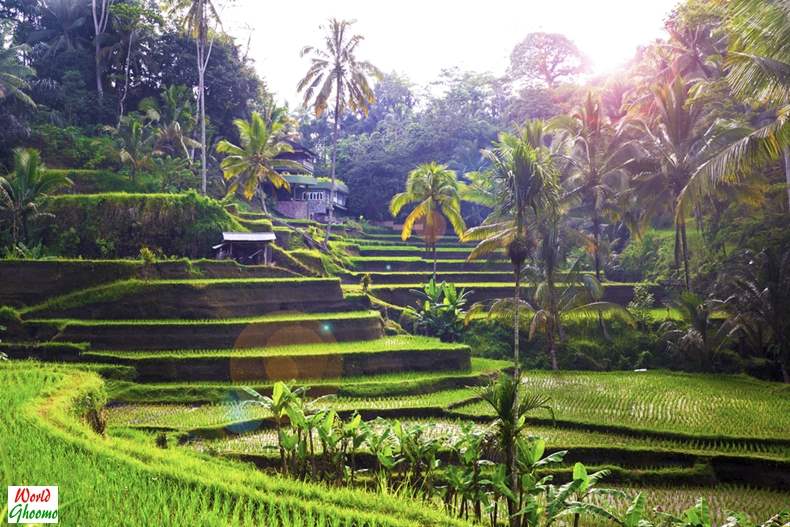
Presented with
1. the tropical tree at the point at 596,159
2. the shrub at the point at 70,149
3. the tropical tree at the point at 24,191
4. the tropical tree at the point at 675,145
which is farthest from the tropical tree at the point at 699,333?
the shrub at the point at 70,149

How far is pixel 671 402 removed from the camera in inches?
574

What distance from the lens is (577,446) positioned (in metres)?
11.6

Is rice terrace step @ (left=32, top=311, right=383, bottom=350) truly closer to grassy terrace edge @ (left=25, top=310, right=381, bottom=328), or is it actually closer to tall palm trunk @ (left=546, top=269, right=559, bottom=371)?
grassy terrace edge @ (left=25, top=310, right=381, bottom=328)

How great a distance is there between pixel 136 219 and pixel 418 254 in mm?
14725

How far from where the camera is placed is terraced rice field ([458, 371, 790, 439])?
489 inches

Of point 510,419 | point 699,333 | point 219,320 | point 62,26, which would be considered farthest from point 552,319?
point 62,26

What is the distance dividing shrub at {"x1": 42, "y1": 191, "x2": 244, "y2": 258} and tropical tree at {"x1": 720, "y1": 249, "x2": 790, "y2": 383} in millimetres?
16525

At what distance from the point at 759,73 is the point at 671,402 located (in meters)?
7.26

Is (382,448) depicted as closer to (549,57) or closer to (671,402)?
(671,402)

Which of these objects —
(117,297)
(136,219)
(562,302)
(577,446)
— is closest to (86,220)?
(136,219)

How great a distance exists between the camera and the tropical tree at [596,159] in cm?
2391

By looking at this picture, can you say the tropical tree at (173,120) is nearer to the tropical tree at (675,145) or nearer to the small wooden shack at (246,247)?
the small wooden shack at (246,247)

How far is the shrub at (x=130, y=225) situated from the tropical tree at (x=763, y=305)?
16525mm

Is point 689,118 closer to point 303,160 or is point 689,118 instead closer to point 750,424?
point 750,424
